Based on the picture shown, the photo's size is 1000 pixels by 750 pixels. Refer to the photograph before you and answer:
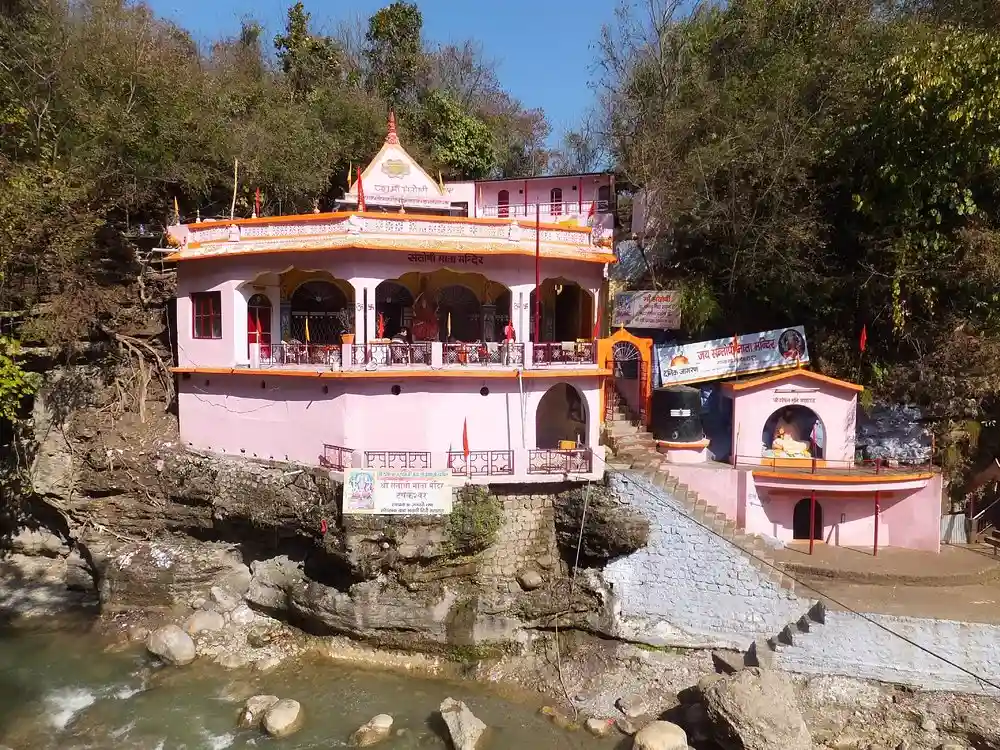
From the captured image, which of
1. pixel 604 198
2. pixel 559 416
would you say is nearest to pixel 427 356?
pixel 559 416

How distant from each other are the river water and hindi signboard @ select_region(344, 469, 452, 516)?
402 centimetres

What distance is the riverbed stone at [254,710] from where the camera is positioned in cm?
1252

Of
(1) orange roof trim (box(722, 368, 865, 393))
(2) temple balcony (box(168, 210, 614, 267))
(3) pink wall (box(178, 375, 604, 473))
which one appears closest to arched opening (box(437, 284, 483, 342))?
(2) temple balcony (box(168, 210, 614, 267))

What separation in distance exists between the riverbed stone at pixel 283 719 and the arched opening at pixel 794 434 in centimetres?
1331

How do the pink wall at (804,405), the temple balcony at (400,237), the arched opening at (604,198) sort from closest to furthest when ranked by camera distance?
the temple balcony at (400,237), the pink wall at (804,405), the arched opening at (604,198)

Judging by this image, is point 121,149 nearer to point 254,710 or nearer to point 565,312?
point 565,312

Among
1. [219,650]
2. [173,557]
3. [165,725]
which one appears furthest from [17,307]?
[165,725]

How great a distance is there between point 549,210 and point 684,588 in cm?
1624

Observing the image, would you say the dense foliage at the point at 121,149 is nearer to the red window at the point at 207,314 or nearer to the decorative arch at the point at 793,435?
the red window at the point at 207,314

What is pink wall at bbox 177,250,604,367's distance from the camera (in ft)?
49.5

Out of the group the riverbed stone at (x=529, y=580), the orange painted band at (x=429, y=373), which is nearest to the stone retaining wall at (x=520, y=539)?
the riverbed stone at (x=529, y=580)

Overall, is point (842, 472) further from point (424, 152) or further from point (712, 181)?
point (424, 152)

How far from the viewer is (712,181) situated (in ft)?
61.6

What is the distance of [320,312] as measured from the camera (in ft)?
61.3
